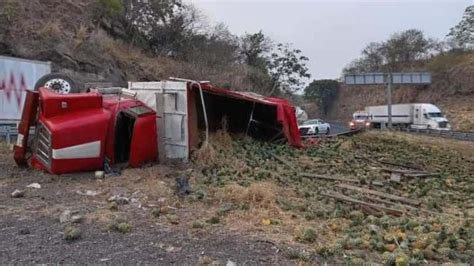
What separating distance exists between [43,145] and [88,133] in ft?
3.01

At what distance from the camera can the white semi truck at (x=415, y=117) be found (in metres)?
44.8

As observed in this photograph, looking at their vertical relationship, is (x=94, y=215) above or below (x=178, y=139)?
below

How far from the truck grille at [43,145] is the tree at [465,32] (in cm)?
5903

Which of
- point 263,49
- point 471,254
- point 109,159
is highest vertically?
point 263,49

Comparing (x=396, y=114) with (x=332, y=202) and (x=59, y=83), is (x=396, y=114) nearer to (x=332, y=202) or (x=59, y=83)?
(x=59, y=83)

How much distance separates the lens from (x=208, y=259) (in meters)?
4.79

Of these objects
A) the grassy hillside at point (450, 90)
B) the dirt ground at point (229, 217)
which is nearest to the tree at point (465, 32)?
the grassy hillside at point (450, 90)

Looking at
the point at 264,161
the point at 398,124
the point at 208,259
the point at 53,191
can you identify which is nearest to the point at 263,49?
the point at 398,124

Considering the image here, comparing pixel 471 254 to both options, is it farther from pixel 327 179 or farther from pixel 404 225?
pixel 327 179

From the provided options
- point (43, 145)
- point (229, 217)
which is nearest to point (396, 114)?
point (43, 145)

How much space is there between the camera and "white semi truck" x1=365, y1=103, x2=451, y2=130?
44781 mm

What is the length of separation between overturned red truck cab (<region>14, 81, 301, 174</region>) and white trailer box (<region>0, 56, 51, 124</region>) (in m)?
5.24

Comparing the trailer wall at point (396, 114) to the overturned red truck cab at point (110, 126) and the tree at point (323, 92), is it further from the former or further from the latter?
the overturned red truck cab at point (110, 126)

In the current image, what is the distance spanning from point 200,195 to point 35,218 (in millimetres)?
2364
